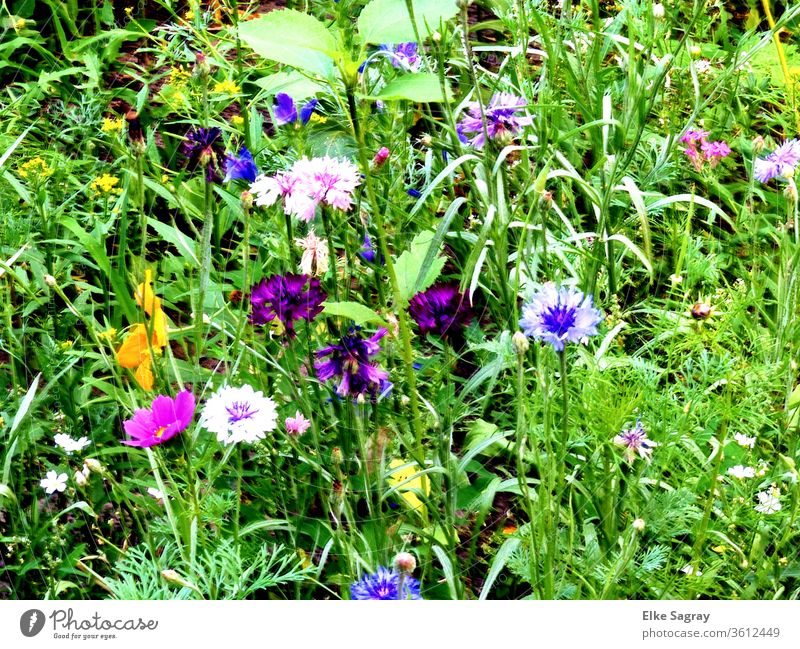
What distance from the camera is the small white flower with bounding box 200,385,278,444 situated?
3.00ft

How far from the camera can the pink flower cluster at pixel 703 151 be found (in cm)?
135

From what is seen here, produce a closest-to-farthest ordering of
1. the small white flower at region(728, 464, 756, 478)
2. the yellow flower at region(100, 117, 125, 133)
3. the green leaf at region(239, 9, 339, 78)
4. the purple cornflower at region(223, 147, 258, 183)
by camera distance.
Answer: the green leaf at region(239, 9, 339, 78)
the small white flower at region(728, 464, 756, 478)
the purple cornflower at region(223, 147, 258, 183)
the yellow flower at region(100, 117, 125, 133)

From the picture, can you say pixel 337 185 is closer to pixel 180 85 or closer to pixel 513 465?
pixel 513 465

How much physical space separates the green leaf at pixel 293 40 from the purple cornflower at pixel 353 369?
0.26 m

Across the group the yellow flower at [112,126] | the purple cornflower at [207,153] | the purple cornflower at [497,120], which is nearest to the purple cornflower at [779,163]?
the purple cornflower at [497,120]

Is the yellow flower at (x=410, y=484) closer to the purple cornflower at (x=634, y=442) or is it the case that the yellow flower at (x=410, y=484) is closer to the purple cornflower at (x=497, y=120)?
the purple cornflower at (x=634, y=442)

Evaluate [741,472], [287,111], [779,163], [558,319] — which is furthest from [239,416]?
[779,163]

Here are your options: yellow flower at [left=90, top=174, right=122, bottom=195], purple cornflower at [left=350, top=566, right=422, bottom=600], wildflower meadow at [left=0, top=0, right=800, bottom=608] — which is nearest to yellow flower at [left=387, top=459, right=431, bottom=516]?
wildflower meadow at [left=0, top=0, right=800, bottom=608]

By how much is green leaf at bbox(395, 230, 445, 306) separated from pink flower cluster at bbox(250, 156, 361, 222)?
0.11 m

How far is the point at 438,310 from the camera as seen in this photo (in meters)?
1.02

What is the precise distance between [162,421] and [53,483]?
0.23m

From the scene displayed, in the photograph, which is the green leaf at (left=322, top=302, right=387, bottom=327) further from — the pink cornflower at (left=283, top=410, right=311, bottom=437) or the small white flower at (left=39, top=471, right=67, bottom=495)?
the small white flower at (left=39, top=471, right=67, bottom=495)

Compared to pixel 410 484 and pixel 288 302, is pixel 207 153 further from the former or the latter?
pixel 410 484
